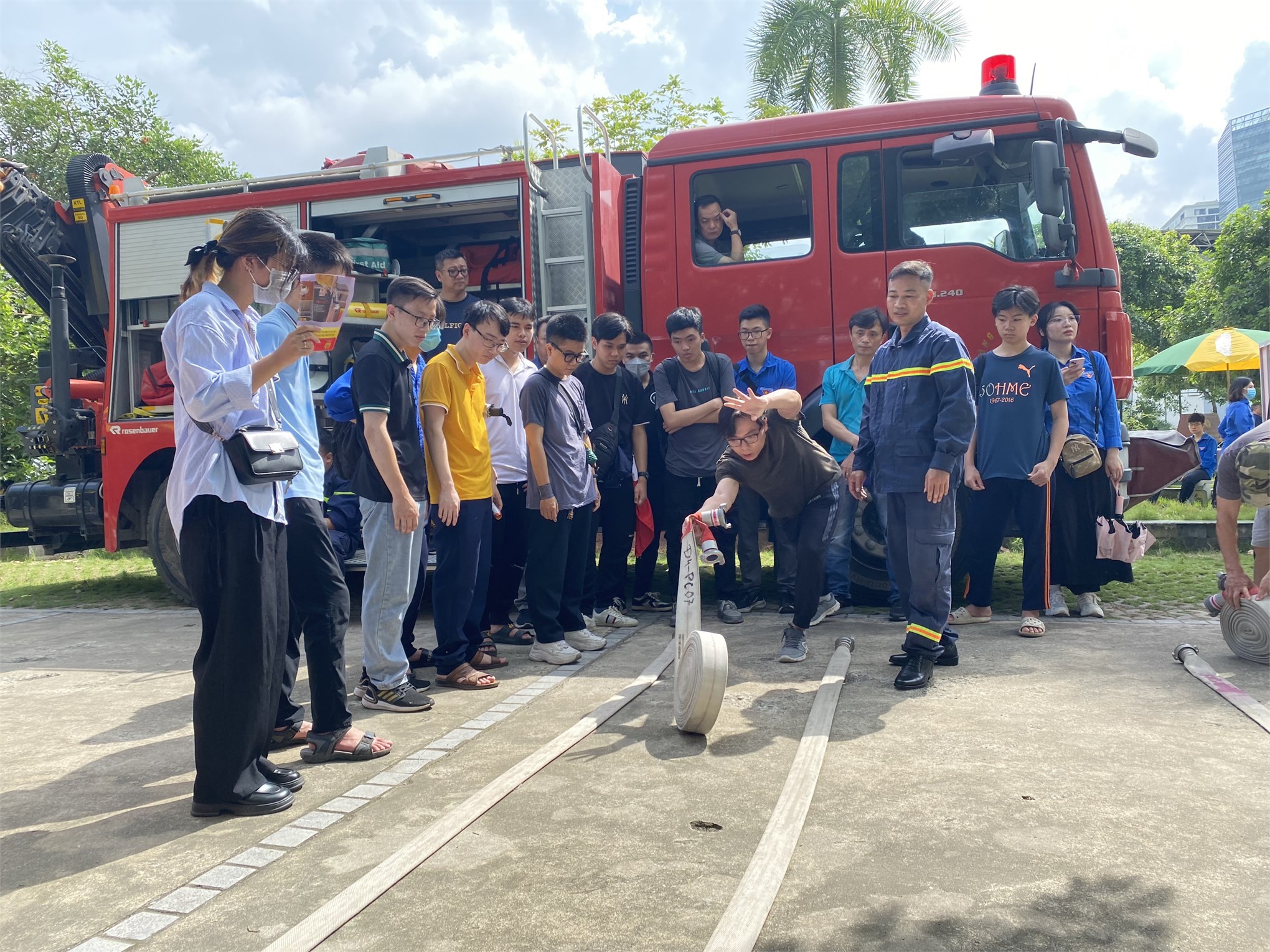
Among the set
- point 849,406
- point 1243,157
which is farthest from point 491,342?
point 1243,157

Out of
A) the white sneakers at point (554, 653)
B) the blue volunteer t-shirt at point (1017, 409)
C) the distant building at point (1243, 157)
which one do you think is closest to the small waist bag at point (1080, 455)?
the blue volunteer t-shirt at point (1017, 409)

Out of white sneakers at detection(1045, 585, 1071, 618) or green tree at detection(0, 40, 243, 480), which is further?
green tree at detection(0, 40, 243, 480)

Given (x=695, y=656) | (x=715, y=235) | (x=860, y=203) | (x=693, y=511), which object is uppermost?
(x=860, y=203)

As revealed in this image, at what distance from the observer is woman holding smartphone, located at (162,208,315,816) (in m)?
3.00

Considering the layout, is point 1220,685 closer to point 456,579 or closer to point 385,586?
point 456,579

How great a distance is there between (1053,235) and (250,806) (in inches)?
207

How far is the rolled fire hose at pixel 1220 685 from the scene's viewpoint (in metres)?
3.83

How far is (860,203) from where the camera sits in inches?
248

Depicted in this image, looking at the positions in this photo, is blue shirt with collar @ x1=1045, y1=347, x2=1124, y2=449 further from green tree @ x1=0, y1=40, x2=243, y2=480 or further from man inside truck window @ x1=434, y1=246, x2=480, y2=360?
green tree @ x1=0, y1=40, x2=243, y2=480

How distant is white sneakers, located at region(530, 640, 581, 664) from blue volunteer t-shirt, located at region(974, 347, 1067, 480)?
2635 mm

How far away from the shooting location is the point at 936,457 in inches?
178

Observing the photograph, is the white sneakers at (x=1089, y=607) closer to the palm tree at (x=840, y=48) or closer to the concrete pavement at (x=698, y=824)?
the concrete pavement at (x=698, y=824)

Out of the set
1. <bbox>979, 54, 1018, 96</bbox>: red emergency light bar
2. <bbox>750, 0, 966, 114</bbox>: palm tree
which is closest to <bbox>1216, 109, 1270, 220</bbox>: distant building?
<bbox>750, 0, 966, 114</bbox>: palm tree

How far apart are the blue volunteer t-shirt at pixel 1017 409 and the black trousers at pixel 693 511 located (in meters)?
1.65
